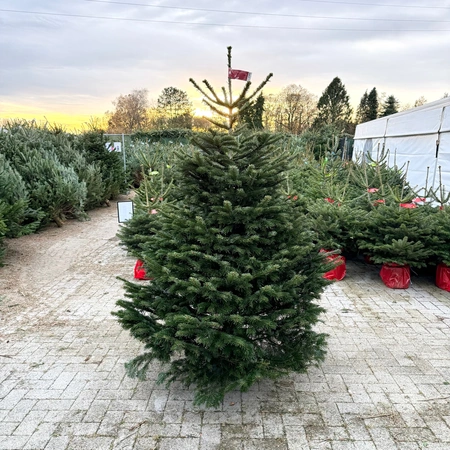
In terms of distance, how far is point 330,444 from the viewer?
2430 millimetres

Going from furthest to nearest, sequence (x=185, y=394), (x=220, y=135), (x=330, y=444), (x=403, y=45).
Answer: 1. (x=403, y=45)
2. (x=185, y=394)
3. (x=220, y=135)
4. (x=330, y=444)

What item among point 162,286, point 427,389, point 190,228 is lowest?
point 427,389

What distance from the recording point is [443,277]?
5.47m

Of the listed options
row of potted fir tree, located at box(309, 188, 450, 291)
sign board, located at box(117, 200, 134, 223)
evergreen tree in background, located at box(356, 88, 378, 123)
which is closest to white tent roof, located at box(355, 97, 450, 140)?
row of potted fir tree, located at box(309, 188, 450, 291)

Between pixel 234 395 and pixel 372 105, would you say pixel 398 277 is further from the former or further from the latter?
pixel 372 105

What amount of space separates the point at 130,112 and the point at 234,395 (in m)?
30.0

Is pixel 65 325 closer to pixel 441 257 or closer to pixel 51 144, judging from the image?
pixel 441 257

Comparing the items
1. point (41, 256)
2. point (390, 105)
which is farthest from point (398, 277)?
point (390, 105)

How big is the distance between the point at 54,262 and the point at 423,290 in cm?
619

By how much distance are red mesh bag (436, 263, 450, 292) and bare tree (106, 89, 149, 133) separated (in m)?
27.3

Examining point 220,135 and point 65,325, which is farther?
point 65,325

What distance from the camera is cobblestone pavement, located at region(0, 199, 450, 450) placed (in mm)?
2490

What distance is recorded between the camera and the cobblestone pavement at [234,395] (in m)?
2.49

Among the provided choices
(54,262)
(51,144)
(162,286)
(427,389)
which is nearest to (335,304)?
(427,389)
